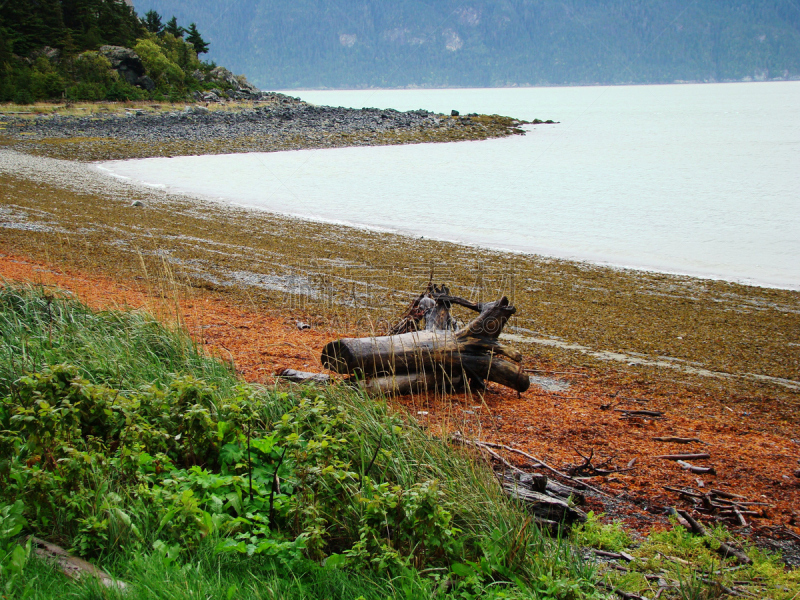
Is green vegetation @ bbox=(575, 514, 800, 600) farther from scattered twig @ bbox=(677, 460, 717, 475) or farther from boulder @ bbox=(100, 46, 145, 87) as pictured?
boulder @ bbox=(100, 46, 145, 87)

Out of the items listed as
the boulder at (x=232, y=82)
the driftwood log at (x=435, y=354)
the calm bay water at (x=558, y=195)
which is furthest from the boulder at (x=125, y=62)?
the driftwood log at (x=435, y=354)

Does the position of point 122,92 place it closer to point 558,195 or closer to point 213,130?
point 213,130

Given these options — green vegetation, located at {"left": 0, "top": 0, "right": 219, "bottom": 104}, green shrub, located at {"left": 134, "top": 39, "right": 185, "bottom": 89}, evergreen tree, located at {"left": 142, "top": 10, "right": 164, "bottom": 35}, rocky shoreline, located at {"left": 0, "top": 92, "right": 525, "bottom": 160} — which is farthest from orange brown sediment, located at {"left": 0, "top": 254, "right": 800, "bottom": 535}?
evergreen tree, located at {"left": 142, "top": 10, "right": 164, "bottom": 35}

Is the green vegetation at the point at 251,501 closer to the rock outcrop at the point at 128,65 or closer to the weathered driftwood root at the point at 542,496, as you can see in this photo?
the weathered driftwood root at the point at 542,496

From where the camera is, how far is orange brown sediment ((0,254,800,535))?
4.52 m

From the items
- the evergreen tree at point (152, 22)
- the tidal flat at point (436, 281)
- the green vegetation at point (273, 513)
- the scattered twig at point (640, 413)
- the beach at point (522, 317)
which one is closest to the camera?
the green vegetation at point (273, 513)

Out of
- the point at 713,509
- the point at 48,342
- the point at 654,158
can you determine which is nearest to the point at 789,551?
the point at 713,509

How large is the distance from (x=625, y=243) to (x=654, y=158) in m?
26.4

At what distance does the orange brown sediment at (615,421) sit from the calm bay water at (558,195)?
22.5ft

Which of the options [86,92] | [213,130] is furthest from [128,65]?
[213,130]

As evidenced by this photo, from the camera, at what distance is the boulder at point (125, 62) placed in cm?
6550

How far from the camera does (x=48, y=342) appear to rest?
17.1 feet

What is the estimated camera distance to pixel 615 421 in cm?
571

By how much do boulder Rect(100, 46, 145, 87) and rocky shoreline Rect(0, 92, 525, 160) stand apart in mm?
7982
